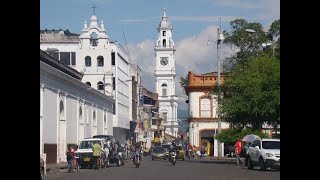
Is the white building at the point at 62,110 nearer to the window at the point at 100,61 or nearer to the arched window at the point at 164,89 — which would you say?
the window at the point at 100,61

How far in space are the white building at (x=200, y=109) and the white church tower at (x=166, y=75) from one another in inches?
2055

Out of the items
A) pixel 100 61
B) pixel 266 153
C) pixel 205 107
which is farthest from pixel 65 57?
pixel 266 153

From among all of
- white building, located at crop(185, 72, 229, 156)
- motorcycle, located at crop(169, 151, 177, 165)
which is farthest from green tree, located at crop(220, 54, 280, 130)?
white building, located at crop(185, 72, 229, 156)

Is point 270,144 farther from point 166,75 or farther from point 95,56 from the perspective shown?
point 166,75

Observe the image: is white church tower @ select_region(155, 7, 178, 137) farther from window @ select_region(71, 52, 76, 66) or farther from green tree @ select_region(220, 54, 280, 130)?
green tree @ select_region(220, 54, 280, 130)

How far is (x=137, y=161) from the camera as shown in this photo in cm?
4016

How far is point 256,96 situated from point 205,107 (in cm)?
3644

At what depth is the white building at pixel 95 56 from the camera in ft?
239

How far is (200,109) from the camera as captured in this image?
79625 millimetres

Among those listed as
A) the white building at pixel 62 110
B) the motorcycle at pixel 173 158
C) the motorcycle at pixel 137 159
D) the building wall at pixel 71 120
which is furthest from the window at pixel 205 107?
the motorcycle at pixel 137 159

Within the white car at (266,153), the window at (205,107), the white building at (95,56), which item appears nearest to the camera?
the white car at (266,153)
